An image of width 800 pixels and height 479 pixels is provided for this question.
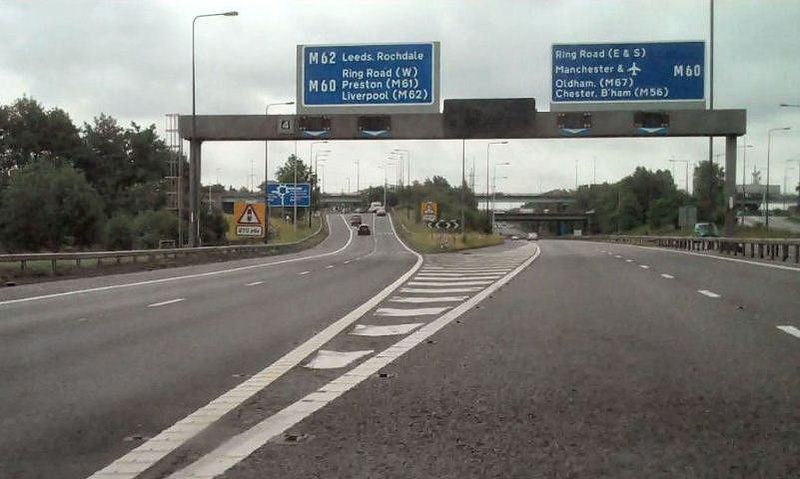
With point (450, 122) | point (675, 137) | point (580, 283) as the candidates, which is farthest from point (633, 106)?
point (580, 283)

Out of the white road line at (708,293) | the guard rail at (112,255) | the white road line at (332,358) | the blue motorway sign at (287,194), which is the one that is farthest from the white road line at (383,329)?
the blue motorway sign at (287,194)

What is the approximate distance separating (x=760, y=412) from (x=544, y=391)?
1910 millimetres

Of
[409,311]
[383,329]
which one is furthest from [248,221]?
[383,329]

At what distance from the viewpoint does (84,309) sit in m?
16.4

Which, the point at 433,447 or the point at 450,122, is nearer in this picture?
the point at 433,447

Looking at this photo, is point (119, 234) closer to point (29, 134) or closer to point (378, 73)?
point (29, 134)

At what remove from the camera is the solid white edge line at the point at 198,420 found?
5.72 meters

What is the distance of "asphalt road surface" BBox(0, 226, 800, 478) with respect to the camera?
589cm

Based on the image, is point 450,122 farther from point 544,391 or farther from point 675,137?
point 544,391

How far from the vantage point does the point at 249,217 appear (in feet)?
158

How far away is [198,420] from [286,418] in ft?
2.37

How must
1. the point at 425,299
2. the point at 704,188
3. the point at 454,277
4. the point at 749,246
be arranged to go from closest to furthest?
the point at 425,299
the point at 454,277
the point at 749,246
the point at 704,188

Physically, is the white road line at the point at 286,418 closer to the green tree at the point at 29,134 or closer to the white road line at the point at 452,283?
the white road line at the point at 452,283

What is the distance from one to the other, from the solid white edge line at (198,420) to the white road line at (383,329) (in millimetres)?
Result: 727
